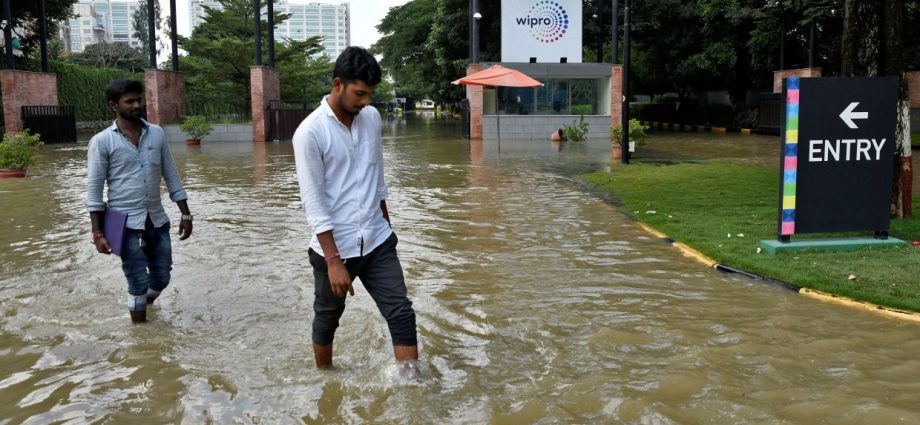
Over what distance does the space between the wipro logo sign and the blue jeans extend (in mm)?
23913

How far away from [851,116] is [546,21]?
859 inches

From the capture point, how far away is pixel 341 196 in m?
4.02

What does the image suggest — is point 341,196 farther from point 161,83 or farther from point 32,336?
point 161,83

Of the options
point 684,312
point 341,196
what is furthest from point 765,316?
point 341,196

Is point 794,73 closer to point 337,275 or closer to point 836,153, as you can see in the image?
point 836,153

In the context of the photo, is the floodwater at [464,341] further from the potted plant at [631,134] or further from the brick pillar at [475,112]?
the brick pillar at [475,112]

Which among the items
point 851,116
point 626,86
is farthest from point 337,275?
point 626,86

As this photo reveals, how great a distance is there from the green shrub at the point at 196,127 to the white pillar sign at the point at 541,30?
1084 centimetres

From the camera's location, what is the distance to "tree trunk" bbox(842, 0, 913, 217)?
894 centimetres

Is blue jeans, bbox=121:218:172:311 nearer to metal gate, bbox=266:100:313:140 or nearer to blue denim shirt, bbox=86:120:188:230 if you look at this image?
blue denim shirt, bbox=86:120:188:230

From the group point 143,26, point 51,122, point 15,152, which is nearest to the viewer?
point 15,152

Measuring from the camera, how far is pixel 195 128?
27859 mm

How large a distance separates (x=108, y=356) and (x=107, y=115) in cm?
3871

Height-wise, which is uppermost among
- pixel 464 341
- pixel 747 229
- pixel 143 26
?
pixel 143 26
